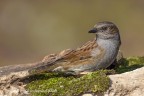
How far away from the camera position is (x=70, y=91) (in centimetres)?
1075

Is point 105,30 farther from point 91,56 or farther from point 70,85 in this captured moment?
point 70,85

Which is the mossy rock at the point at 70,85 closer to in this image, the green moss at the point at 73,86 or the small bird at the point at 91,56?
the green moss at the point at 73,86

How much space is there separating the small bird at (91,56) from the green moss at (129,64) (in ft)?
1.76

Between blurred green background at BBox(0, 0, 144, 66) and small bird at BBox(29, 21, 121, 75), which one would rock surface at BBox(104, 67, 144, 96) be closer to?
small bird at BBox(29, 21, 121, 75)

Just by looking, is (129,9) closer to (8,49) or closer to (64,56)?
(8,49)

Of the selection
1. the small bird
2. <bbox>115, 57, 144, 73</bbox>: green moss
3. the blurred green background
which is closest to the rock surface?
the small bird

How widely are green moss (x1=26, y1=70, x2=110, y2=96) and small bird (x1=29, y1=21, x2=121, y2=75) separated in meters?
0.64

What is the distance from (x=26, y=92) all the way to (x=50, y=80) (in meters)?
0.52

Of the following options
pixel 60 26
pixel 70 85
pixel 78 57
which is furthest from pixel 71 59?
pixel 60 26

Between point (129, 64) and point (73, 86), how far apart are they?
2773 millimetres

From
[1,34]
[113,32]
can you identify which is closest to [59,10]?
[1,34]

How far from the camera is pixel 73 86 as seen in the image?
10781mm

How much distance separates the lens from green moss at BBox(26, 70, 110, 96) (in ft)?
35.2

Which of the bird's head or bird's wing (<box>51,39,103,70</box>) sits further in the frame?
the bird's head
